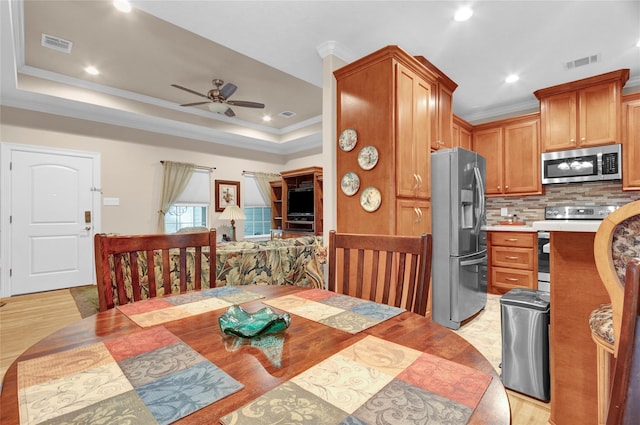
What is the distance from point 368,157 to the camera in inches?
102

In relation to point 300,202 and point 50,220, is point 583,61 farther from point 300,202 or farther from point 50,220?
point 50,220

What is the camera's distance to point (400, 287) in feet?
4.09

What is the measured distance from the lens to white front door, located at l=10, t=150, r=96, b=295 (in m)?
4.01

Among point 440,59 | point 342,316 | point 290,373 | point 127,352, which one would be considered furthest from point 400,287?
point 440,59

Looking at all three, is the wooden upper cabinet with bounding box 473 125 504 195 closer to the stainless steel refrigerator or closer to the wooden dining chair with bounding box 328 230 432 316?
the stainless steel refrigerator

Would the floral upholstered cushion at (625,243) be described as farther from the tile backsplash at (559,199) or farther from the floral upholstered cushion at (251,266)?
the tile backsplash at (559,199)

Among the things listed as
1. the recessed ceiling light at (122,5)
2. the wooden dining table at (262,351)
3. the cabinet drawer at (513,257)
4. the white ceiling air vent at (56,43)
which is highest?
the white ceiling air vent at (56,43)

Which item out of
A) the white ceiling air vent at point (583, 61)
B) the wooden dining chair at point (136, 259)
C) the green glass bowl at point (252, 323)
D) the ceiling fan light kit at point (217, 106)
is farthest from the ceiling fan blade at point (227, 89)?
the white ceiling air vent at point (583, 61)

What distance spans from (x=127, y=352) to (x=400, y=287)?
3.18ft

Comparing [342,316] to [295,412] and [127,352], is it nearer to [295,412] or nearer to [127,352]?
[295,412]

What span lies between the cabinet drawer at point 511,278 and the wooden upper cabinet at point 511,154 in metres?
1.15

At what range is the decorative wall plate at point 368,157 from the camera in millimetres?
2538

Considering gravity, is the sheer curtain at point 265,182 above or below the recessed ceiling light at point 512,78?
below

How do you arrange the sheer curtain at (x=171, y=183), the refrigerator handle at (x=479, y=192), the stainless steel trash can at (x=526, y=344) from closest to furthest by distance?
the stainless steel trash can at (x=526, y=344), the refrigerator handle at (x=479, y=192), the sheer curtain at (x=171, y=183)
